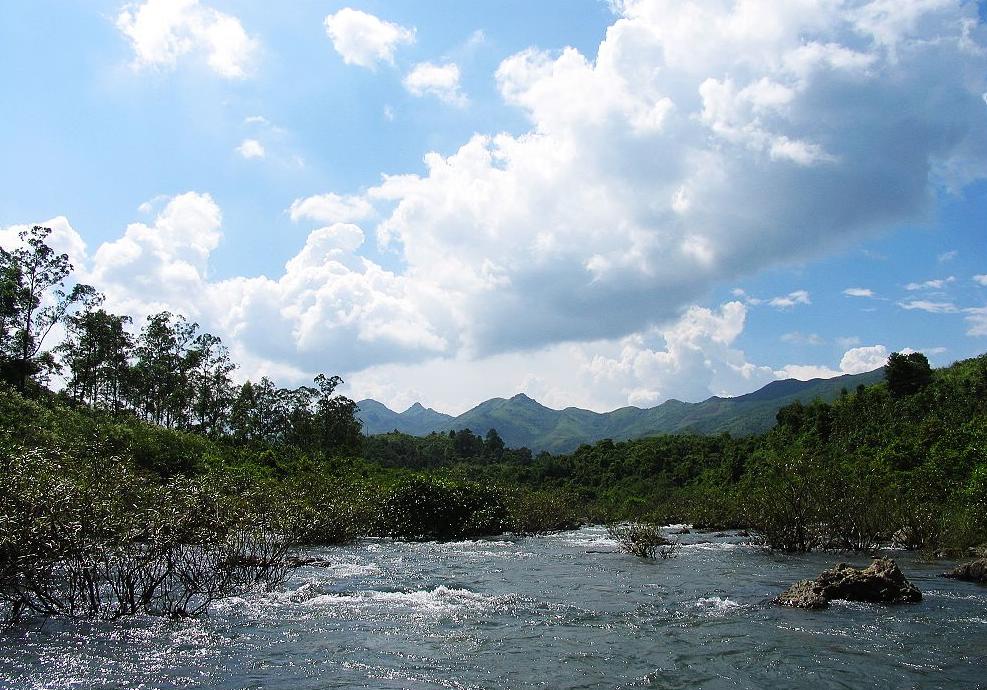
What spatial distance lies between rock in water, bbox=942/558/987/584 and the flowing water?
29.5 inches

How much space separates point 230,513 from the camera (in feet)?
59.8

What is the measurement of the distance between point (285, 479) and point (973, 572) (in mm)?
44785

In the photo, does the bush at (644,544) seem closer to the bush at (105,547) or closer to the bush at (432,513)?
the bush at (432,513)

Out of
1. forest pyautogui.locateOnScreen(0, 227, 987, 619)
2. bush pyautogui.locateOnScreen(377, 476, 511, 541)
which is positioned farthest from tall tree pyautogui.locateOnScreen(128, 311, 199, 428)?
bush pyautogui.locateOnScreen(377, 476, 511, 541)

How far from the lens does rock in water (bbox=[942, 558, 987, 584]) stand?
2147 cm

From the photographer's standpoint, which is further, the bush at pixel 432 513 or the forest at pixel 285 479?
the bush at pixel 432 513

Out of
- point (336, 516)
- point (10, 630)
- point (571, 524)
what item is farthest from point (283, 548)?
point (571, 524)

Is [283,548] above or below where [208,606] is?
above

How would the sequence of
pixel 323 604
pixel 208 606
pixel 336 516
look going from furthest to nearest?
pixel 336 516 → pixel 323 604 → pixel 208 606

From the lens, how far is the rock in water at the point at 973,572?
70.4 feet

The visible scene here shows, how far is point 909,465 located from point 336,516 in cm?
4309

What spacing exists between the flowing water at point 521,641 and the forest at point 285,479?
162 centimetres

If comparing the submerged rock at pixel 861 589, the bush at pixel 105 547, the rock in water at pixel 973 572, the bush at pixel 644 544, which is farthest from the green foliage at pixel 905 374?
the bush at pixel 105 547

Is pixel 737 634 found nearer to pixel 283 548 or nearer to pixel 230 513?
pixel 283 548
